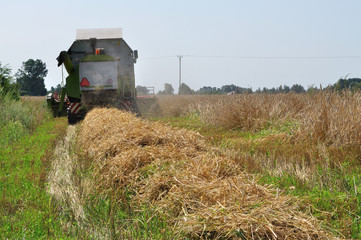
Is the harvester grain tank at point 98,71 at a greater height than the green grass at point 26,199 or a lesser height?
greater

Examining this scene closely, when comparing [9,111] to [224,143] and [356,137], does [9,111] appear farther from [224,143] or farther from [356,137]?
[356,137]

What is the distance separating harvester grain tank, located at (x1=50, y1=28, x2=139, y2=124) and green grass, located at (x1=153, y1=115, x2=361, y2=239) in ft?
22.9

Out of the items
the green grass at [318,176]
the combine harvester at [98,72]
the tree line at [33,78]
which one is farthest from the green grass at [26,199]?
the tree line at [33,78]

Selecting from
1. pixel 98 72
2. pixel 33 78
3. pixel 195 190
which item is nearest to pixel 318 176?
pixel 195 190

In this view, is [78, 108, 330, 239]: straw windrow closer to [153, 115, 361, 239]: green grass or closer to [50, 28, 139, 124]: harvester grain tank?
[153, 115, 361, 239]: green grass

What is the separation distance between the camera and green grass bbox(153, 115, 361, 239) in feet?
11.3

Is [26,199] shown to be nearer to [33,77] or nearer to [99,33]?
[99,33]

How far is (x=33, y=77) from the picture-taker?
9738 cm

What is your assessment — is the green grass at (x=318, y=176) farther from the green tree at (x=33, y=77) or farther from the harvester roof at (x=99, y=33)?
the green tree at (x=33, y=77)

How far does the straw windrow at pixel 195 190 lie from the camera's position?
2561 mm

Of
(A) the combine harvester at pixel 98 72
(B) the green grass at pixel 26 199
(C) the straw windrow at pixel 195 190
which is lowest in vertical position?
(B) the green grass at pixel 26 199

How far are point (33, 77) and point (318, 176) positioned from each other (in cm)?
10195

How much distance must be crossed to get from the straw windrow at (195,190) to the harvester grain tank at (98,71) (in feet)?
28.2

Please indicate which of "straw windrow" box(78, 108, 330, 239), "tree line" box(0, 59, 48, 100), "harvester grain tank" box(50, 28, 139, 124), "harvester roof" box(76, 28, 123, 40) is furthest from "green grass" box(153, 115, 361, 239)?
"tree line" box(0, 59, 48, 100)
